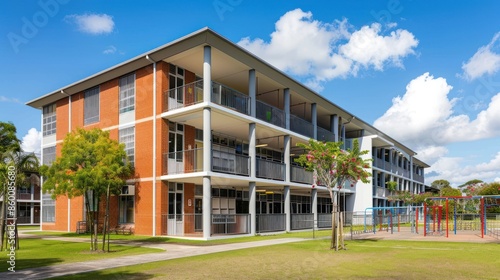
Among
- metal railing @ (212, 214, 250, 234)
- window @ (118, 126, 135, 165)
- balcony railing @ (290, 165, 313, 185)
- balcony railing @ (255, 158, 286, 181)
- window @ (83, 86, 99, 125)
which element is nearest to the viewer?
metal railing @ (212, 214, 250, 234)

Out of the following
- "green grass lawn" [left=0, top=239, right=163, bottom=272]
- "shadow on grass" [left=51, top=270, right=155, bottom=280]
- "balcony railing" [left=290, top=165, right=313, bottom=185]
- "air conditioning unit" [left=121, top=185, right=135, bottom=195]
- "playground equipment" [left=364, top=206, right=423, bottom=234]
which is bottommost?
"playground equipment" [left=364, top=206, right=423, bottom=234]

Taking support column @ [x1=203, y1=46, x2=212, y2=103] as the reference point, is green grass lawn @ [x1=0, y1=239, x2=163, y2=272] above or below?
below

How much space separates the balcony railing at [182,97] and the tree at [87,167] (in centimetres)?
406

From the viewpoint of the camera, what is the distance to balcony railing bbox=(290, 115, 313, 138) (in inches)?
1316

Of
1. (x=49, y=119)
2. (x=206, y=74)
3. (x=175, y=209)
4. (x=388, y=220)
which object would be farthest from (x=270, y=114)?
(x=49, y=119)

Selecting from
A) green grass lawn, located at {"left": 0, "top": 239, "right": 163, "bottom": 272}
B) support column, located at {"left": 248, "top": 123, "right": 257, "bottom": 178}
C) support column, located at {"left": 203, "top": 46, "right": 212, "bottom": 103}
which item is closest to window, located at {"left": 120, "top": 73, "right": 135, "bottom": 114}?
support column, located at {"left": 203, "top": 46, "right": 212, "bottom": 103}

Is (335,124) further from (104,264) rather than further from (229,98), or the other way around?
(104,264)

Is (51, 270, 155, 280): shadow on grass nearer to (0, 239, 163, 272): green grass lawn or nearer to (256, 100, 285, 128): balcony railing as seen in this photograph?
(0, 239, 163, 272): green grass lawn

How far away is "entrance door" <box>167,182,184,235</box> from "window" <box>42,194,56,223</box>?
43.4ft

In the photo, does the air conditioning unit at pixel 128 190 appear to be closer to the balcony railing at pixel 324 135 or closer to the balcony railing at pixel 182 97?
the balcony railing at pixel 182 97

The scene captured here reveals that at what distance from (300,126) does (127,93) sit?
13.4m

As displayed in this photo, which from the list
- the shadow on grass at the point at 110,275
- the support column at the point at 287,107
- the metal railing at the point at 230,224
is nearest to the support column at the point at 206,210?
the metal railing at the point at 230,224

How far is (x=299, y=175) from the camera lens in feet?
107

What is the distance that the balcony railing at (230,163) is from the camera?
24.9 metres
